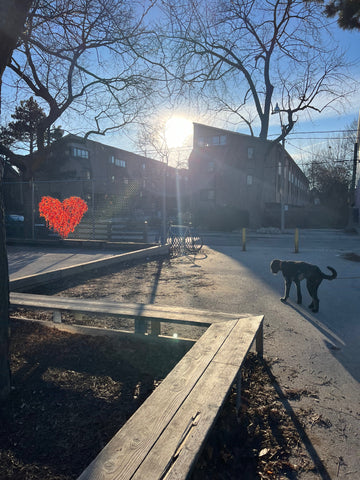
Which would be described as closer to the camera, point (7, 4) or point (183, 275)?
point (7, 4)

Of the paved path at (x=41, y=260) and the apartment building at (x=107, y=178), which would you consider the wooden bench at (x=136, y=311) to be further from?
the apartment building at (x=107, y=178)

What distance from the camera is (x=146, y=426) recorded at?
1718 millimetres

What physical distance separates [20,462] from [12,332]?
216 centimetres

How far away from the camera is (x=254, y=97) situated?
2673 centimetres

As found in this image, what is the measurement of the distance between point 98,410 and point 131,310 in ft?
4.47

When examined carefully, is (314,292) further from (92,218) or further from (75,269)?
(92,218)

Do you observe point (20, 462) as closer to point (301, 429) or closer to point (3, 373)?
point (3, 373)

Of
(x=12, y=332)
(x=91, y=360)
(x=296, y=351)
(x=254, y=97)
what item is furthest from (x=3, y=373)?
(x=254, y=97)

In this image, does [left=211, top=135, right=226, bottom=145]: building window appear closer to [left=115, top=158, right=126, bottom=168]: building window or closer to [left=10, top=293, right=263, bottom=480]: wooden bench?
[left=115, top=158, right=126, bottom=168]: building window

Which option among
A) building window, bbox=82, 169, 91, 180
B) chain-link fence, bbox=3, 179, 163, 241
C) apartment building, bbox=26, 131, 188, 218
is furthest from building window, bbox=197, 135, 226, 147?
chain-link fence, bbox=3, 179, 163, 241

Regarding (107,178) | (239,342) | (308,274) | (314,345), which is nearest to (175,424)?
(239,342)

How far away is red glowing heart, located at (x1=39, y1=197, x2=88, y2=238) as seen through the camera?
601 inches

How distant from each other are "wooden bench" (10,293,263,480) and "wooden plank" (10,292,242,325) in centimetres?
5

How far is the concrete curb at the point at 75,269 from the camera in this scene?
5859 millimetres
